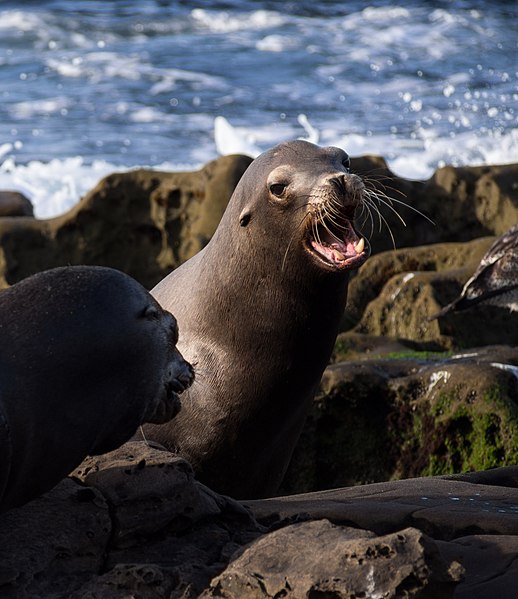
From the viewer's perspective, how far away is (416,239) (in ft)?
36.7

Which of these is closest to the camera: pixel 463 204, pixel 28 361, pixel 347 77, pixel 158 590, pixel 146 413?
pixel 158 590

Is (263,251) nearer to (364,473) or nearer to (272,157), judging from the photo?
(272,157)

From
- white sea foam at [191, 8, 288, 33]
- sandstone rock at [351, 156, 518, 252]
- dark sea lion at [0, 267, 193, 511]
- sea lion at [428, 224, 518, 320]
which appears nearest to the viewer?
dark sea lion at [0, 267, 193, 511]

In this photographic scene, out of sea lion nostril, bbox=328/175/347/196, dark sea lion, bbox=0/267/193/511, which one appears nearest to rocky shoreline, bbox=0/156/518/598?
dark sea lion, bbox=0/267/193/511

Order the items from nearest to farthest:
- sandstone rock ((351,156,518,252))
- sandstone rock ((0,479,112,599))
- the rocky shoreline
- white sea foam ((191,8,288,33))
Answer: the rocky shoreline
sandstone rock ((0,479,112,599))
sandstone rock ((351,156,518,252))
white sea foam ((191,8,288,33))

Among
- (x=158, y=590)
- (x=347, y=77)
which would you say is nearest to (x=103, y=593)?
(x=158, y=590)

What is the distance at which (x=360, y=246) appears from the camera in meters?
5.66

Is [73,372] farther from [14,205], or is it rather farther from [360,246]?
[14,205]

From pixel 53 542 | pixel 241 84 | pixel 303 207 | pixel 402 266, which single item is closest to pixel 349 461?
pixel 303 207

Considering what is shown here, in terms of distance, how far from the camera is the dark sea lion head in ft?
18.7

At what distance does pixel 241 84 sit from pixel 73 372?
2032cm

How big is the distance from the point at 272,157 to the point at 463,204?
5.62 metres

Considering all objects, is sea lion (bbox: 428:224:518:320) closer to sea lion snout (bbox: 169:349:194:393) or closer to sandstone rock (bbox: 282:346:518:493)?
sandstone rock (bbox: 282:346:518:493)

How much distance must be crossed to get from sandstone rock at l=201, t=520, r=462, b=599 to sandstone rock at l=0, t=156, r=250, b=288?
6999mm
